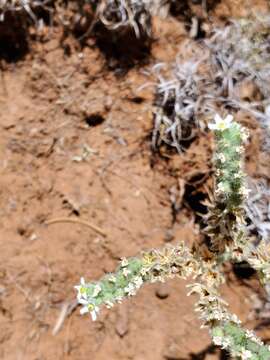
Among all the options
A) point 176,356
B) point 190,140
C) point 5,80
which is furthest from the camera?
point 5,80

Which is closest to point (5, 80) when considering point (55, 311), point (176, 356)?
point (55, 311)

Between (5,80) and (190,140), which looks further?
(5,80)

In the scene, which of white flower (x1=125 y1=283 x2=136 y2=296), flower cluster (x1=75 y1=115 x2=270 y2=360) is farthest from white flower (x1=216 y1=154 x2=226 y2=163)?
white flower (x1=125 y1=283 x2=136 y2=296)

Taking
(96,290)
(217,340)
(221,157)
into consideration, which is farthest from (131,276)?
(221,157)

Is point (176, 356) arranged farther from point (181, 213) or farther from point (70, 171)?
point (70, 171)

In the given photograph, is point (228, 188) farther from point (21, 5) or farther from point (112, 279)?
point (21, 5)

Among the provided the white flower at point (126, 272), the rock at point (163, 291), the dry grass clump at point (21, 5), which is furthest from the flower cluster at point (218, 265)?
the dry grass clump at point (21, 5)

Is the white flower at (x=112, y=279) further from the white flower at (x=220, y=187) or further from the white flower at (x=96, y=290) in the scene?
the white flower at (x=220, y=187)
